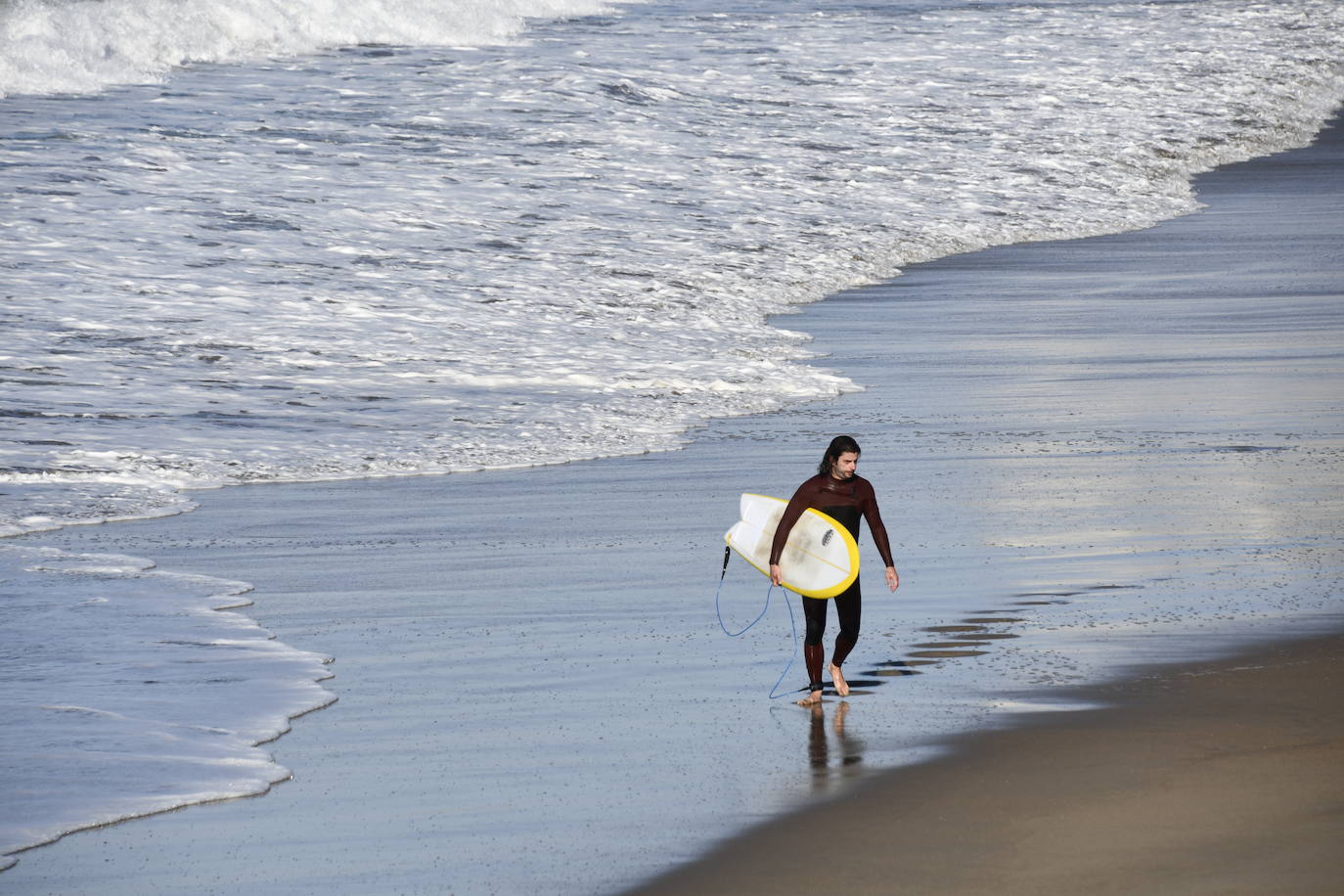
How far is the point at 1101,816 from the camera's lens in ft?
18.4

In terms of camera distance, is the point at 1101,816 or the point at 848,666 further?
the point at 848,666

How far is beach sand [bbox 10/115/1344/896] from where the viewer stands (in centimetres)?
550

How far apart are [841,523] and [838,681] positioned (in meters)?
0.65

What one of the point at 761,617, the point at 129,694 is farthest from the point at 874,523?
the point at 129,694

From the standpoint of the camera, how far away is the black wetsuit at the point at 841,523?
7.18 meters

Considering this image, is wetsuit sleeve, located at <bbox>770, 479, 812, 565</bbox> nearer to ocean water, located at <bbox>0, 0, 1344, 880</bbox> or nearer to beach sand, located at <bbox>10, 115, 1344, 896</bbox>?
beach sand, located at <bbox>10, 115, 1344, 896</bbox>

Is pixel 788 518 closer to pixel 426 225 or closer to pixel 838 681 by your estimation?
pixel 838 681

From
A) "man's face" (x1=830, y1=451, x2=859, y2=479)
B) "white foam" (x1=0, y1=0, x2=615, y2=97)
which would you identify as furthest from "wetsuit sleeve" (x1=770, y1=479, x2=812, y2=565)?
"white foam" (x1=0, y1=0, x2=615, y2=97)

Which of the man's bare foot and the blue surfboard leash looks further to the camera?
the blue surfboard leash

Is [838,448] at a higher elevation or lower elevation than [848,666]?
higher

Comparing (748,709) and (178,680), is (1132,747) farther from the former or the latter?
(178,680)

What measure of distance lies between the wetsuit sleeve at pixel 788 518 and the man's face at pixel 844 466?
110 mm

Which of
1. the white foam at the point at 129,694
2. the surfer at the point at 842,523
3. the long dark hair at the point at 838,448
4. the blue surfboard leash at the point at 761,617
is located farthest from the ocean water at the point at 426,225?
the long dark hair at the point at 838,448

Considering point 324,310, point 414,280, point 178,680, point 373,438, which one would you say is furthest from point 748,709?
point 414,280
